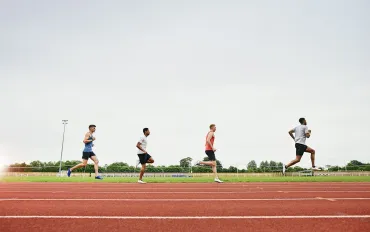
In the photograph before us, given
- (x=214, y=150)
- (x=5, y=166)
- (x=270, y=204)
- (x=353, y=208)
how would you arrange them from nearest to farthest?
1. (x=353, y=208)
2. (x=270, y=204)
3. (x=214, y=150)
4. (x=5, y=166)

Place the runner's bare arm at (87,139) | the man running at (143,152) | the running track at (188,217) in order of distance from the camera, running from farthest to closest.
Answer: the runner's bare arm at (87,139) → the man running at (143,152) → the running track at (188,217)

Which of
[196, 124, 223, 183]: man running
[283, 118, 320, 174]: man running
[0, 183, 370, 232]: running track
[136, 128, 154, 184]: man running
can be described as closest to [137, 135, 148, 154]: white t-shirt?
[136, 128, 154, 184]: man running

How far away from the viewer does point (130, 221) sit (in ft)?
9.70

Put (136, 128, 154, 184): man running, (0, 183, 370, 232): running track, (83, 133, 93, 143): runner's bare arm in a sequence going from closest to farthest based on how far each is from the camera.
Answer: (0, 183, 370, 232): running track → (136, 128, 154, 184): man running → (83, 133, 93, 143): runner's bare arm

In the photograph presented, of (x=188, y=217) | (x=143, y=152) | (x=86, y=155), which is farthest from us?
(x=86, y=155)

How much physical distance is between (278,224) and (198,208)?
47.8 inches

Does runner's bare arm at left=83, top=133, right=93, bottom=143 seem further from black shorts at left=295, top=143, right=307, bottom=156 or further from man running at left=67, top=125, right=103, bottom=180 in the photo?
black shorts at left=295, top=143, right=307, bottom=156

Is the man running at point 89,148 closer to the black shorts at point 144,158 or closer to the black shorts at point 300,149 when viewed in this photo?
the black shorts at point 144,158

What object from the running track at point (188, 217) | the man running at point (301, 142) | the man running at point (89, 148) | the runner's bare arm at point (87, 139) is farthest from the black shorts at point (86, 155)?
the man running at point (301, 142)

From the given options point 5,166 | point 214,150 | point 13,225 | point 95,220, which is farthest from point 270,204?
point 5,166

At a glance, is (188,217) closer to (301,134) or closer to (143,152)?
(143,152)

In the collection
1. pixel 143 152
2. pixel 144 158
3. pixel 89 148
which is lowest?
pixel 144 158

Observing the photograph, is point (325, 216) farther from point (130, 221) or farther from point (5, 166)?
point (5, 166)

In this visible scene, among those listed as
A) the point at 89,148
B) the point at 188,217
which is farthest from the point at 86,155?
the point at 188,217
